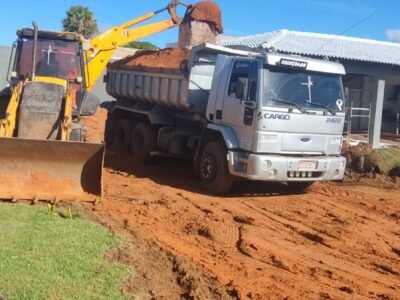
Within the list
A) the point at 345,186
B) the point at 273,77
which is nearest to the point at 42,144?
the point at 273,77

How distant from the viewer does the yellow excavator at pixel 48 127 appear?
838 centimetres

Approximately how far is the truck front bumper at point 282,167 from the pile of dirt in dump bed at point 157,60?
8.77 feet

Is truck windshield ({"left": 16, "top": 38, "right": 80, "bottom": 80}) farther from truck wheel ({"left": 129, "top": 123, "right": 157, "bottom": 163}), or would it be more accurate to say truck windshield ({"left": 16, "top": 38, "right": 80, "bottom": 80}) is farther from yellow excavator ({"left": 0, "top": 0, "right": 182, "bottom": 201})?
truck wheel ({"left": 129, "top": 123, "right": 157, "bottom": 163})

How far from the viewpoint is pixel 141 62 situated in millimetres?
14180

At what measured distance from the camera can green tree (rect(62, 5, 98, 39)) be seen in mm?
45406

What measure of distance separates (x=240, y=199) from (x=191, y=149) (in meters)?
2.22

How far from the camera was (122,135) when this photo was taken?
15016 millimetres

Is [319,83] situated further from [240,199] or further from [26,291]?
[26,291]

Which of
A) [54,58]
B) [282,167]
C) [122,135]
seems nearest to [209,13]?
[122,135]

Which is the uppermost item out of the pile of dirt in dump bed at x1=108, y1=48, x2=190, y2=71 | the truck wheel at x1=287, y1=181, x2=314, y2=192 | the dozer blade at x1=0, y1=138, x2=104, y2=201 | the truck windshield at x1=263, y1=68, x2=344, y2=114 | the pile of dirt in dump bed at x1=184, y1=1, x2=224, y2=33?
the pile of dirt in dump bed at x1=184, y1=1, x2=224, y2=33

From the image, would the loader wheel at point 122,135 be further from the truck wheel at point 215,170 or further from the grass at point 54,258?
the grass at point 54,258

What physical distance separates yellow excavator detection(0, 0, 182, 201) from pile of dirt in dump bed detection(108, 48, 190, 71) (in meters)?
2.00

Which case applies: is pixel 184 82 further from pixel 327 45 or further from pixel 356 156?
pixel 327 45

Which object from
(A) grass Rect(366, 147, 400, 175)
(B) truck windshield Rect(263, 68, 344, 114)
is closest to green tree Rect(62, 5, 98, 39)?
(A) grass Rect(366, 147, 400, 175)
